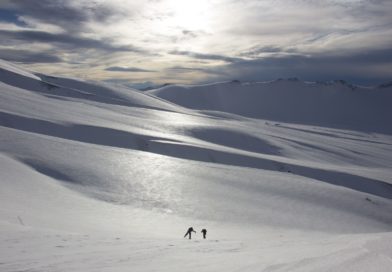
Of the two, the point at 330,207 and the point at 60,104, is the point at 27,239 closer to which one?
the point at 330,207

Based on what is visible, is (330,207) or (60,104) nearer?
(330,207)

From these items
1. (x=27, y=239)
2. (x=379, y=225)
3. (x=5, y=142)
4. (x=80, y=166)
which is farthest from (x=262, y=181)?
(x=27, y=239)

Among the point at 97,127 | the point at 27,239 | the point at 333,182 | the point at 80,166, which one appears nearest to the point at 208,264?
the point at 27,239

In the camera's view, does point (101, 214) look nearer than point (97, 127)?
Yes

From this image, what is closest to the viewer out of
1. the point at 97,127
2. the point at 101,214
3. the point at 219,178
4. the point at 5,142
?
the point at 101,214

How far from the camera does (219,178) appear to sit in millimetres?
38688

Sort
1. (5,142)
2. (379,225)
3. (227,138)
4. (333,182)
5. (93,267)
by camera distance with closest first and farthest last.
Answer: (93,267) < (379,225) < (5,142) < (333,182) < (227,138)

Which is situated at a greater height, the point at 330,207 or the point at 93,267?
the point at 93,267

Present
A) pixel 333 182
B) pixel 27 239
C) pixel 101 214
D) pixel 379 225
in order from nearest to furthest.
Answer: pixel 27 239 → pixel 101 214 → pixel 379 225 → pixel 333 182

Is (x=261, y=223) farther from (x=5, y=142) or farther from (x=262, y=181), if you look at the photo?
(x=5, y=142)

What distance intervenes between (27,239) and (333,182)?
41511 millimetres

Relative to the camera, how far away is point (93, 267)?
9867 millimetres

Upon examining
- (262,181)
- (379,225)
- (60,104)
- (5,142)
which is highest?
(60,104)

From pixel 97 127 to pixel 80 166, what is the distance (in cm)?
2083
